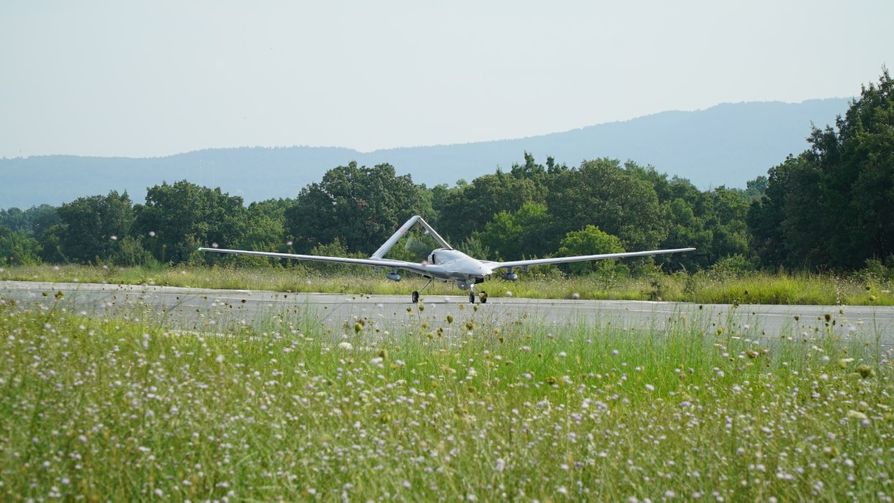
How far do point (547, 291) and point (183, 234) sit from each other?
68.5m

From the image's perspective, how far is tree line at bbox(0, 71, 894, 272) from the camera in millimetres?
45531

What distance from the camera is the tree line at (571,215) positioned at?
45.5m

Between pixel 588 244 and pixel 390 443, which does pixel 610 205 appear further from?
pixel 390 443

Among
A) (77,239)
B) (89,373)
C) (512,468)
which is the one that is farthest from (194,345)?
(77,239)

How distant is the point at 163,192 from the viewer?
95.6 meters

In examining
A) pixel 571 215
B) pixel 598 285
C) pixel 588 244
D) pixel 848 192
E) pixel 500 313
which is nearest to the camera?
pixel 500 313

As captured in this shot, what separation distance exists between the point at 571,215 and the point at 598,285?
161 feet

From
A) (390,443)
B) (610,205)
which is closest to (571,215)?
(610,205)

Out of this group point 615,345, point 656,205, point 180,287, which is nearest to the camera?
point 615,345

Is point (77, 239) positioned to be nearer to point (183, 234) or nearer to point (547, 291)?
point (183, 234)

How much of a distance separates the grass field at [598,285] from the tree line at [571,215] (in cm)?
1317

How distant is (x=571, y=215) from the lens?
80.8 metres

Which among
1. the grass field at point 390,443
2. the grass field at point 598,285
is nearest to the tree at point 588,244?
the grass field at point 598,285

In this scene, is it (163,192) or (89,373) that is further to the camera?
(163,192)
